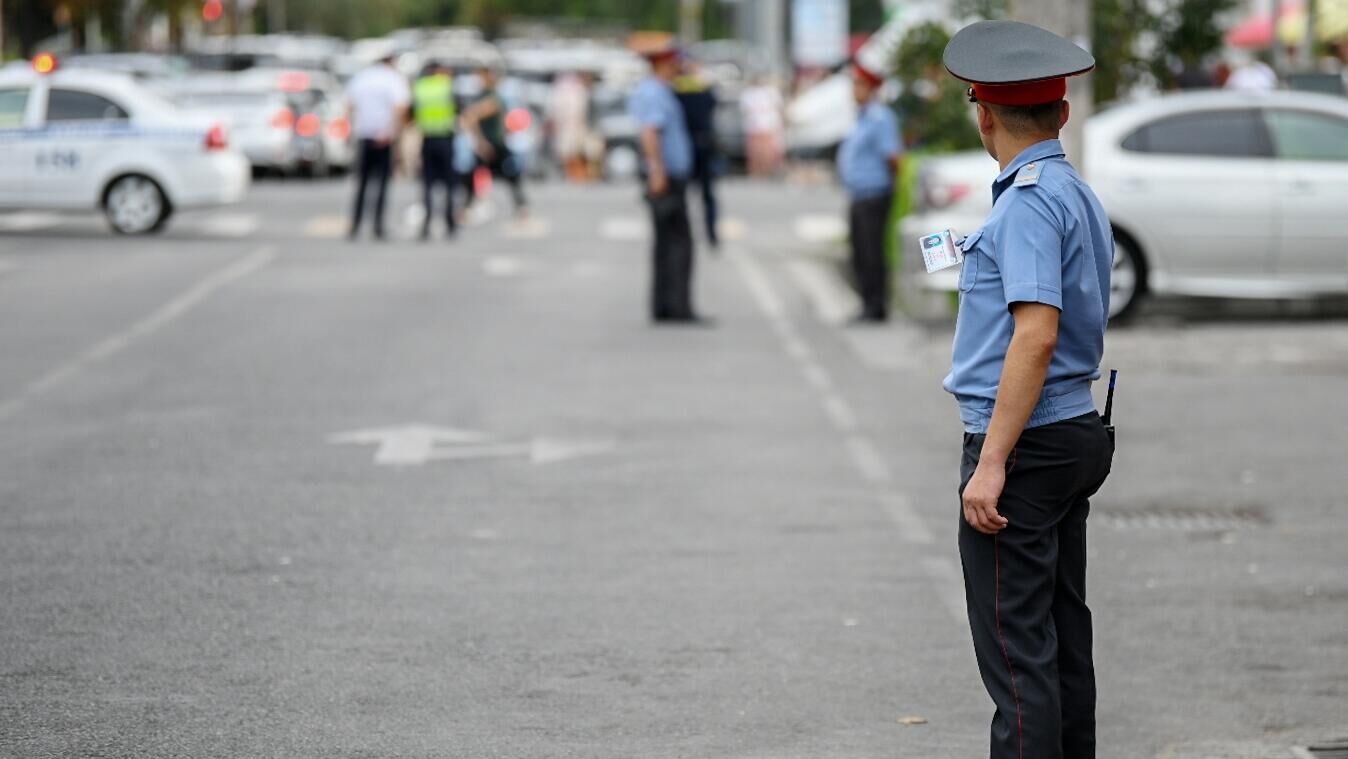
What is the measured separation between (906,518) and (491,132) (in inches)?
716

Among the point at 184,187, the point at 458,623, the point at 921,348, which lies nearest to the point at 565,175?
the point at 184,187

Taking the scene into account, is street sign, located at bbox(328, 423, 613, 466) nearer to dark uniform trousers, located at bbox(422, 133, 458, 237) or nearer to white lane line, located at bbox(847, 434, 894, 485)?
white lane line, located at bbox(847, 434, 894, 485)

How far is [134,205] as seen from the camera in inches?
966

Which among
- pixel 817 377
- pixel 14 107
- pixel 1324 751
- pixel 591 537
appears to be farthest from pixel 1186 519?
pixel 14 107

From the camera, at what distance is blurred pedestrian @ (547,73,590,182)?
128 ft

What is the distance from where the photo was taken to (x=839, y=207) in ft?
110

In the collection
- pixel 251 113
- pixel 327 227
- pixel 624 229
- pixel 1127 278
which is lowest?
pixel 624 229

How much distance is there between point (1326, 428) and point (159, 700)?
749 cm

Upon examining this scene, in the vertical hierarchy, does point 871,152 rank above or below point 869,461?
above

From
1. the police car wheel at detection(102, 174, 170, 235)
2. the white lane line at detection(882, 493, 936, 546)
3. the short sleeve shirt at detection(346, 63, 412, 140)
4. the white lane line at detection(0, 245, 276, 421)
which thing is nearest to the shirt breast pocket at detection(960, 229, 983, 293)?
the white lane line at detection(882, 493, 936, 546)

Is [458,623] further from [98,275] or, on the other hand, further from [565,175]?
[565,175]

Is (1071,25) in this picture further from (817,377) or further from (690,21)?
(690,21)

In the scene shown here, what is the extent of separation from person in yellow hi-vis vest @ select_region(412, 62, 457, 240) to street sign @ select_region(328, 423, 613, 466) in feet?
44.1

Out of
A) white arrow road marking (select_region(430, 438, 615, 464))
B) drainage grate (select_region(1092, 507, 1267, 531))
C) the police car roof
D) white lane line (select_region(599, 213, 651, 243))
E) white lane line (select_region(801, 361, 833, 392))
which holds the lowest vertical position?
white lane line (select_region(599, 213, 651, 243))
